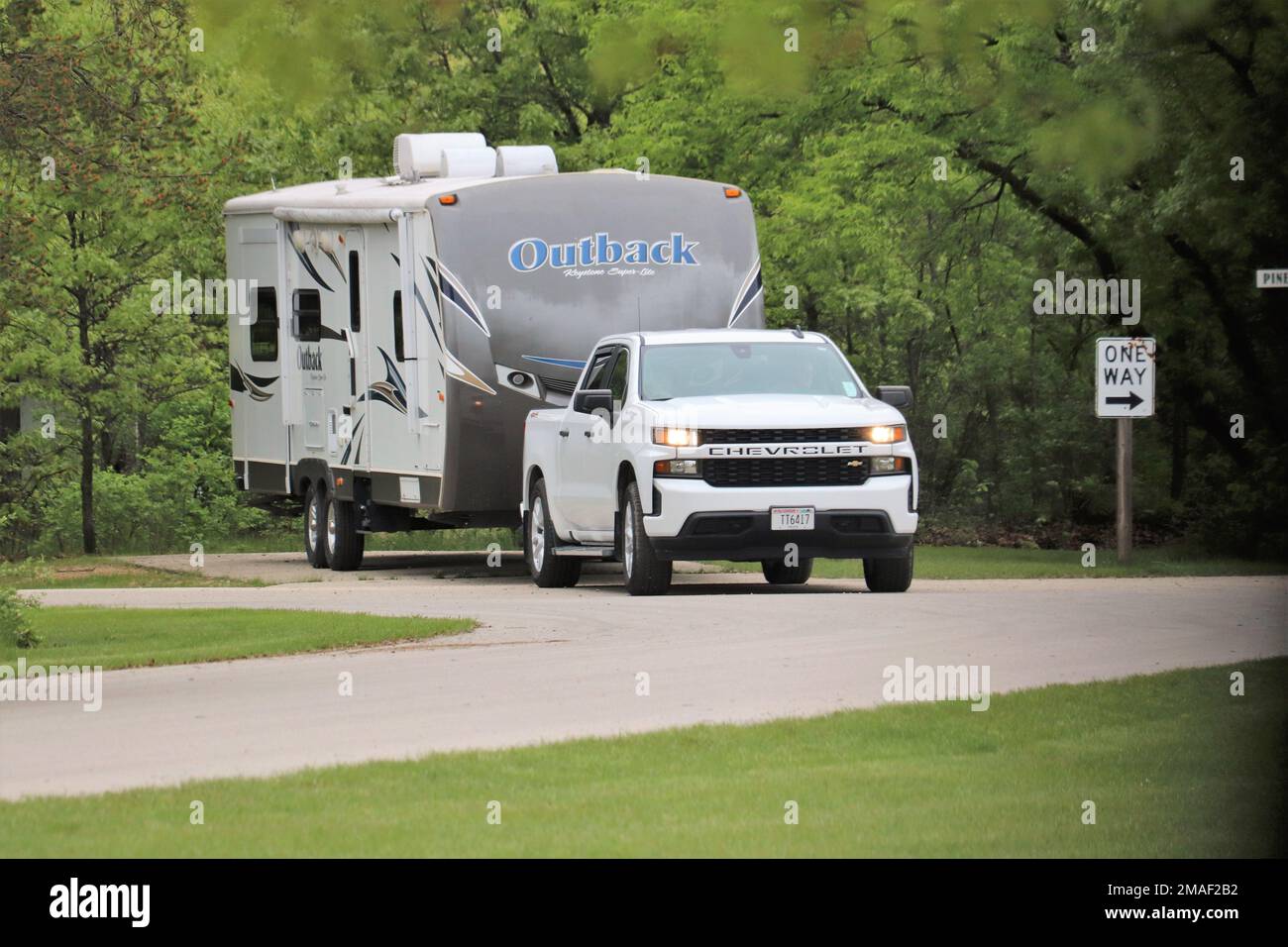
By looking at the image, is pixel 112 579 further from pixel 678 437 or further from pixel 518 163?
pixel 678 437

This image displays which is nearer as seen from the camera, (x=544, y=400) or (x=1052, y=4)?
(x=544, y=400)

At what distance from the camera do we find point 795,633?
15.9 m

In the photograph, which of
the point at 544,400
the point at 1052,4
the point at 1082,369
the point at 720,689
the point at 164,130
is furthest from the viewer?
the point at 1082,369

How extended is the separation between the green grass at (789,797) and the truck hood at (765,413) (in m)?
6.72

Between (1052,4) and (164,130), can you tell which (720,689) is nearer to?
(164,130)

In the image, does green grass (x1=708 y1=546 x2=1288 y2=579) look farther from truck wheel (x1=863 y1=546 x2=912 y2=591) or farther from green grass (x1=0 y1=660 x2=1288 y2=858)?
green grass (x1=0 y1=660 x2=1288 y2=858)

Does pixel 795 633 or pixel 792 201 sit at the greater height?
pixel 792 201

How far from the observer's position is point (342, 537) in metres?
25.7

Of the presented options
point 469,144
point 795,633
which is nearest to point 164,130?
point 469,144

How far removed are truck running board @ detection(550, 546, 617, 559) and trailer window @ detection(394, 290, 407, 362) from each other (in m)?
3.07

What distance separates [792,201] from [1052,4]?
4.38 m

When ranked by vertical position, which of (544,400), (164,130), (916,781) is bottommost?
(916,781)

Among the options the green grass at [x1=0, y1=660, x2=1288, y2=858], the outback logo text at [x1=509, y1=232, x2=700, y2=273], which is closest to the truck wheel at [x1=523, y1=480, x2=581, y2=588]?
the outback logo text at [x1=509, y1=232, x2=700, y2=273]

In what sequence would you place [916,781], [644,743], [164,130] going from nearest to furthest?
[916,781], [644,743], [164,130]
